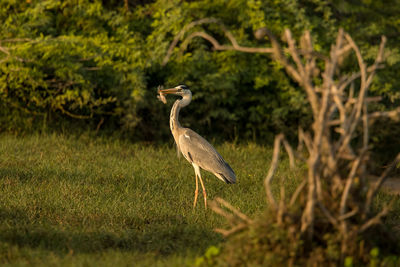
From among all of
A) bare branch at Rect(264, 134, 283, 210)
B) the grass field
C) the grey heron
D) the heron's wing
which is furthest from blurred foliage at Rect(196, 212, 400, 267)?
the heron's wing

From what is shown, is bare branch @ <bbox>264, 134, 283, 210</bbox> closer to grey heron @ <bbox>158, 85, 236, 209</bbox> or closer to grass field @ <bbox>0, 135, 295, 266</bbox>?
grass field @ <bbox>0, 135, 295, 266</bbox>

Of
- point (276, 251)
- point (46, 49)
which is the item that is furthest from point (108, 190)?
point (46, 49)

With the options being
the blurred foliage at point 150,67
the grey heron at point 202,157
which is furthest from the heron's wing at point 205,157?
the blurred foliage at point 150,67

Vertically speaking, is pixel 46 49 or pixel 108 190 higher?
pixel 46 49

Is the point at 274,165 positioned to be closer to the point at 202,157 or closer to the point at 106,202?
the point at 106,202

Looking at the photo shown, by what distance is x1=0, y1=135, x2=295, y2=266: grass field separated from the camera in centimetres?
568

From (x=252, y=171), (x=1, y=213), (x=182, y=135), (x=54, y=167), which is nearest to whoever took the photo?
(x=1, y=213)

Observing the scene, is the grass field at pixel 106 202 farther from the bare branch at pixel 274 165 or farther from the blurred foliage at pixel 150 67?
the blurred foliage at pixel 150 67

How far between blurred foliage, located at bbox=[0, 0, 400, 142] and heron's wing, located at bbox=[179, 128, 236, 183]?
416 cm

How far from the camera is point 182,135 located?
28.8ft

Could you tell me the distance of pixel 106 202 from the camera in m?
7.48

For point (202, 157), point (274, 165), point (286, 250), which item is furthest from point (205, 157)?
point (274, 165)

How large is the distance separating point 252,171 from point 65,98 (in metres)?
5.13

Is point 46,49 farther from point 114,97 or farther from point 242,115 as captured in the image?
point 242,115
